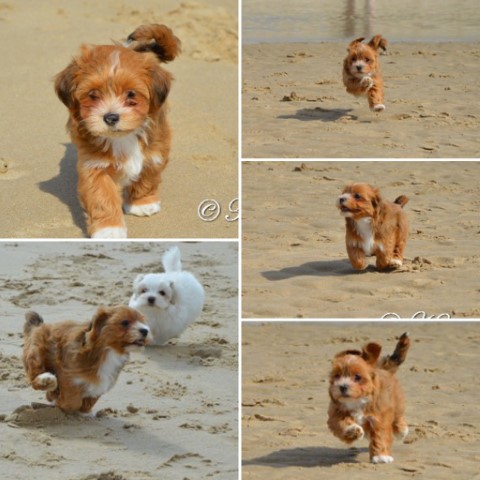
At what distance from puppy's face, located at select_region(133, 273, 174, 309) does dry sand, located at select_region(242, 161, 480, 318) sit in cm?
43

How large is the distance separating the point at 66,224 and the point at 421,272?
203cm

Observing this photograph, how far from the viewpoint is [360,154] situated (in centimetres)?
800

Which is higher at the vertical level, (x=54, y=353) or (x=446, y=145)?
(x=446, y=145)

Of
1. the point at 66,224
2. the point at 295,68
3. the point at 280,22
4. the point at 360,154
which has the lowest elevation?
the point at 66,224

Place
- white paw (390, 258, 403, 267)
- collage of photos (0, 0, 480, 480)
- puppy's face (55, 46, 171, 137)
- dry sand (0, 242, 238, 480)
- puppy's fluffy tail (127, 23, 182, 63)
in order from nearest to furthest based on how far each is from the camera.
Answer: dry sand (0, 242, 238, 480) → collage of photos (0, 0, 480, 480) → puppy's face (55, 46, 171, 137) → puppy's fluffy tail (127, 23, 182, 63) → white paw (390, 258, 403, 267)

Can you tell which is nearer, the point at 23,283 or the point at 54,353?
the point at 54,353

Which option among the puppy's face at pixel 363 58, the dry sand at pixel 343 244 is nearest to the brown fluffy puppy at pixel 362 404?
the dry sand at pixel 343 244

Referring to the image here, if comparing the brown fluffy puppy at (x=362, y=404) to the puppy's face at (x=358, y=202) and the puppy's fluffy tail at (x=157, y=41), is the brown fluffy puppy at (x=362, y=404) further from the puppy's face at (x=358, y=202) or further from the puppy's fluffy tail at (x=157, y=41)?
the puppy's fluffy tail at (x=157, y=41)

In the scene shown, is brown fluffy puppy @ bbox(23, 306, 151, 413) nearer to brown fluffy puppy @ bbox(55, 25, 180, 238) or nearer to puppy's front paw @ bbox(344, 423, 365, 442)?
brown fluffy puppy @ bbox(55, 25, 180, 238)

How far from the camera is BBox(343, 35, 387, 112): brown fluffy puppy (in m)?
8.03

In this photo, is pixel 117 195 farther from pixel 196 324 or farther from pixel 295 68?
pixel 295 68

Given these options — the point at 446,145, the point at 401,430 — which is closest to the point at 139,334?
the point at 401,430

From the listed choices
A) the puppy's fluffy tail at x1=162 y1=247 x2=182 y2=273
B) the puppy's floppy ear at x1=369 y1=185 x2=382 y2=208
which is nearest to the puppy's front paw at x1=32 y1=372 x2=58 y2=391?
the puppy's fluffy tail at x1=162 y1=247 x2=182 y2=273

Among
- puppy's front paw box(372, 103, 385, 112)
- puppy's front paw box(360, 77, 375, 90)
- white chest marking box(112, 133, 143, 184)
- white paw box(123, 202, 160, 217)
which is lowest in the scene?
white paw box(123, 202, 160, 217)
